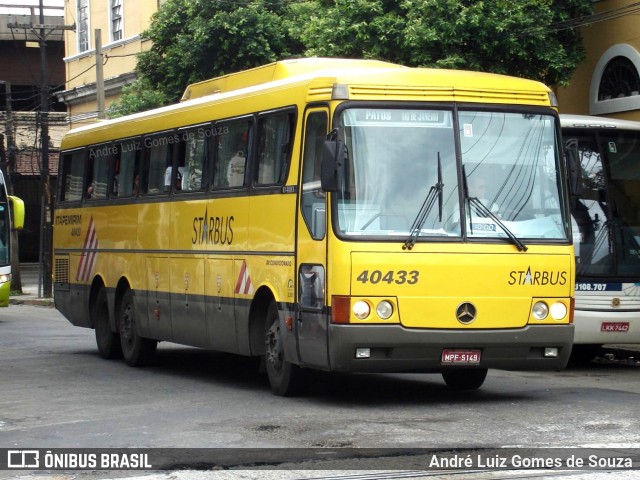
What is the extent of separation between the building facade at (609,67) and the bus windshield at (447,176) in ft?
36.2

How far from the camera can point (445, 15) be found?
74.4ft

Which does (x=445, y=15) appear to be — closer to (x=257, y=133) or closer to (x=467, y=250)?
(x=257, y=133)

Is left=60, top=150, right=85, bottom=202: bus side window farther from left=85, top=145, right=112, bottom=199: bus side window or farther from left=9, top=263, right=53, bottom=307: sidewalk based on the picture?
left=9, top=263, right=53, bottom=307: sidewalk

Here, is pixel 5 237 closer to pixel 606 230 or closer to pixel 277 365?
pixel 606 230

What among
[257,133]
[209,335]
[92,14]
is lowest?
[209,335]

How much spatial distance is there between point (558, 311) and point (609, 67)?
41.7ft

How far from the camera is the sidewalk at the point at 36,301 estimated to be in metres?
18.8

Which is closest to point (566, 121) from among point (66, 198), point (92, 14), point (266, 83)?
point (266, 83)

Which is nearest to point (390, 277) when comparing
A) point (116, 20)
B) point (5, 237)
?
point (5, 237)

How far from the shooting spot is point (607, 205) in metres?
17.2

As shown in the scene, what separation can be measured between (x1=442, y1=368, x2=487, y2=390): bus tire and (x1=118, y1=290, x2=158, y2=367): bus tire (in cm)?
476

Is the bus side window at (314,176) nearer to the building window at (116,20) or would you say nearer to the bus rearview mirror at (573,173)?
the bus rearview mirror at (573,173)

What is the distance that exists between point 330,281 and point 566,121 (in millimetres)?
6339

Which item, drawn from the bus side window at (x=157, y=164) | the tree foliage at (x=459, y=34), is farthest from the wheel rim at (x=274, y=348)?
the tree foliage at (x=459, y=34)
